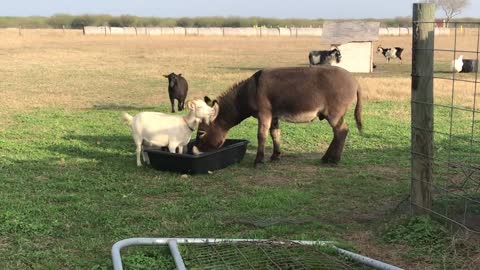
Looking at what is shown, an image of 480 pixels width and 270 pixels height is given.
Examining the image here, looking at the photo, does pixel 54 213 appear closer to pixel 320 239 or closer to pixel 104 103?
pixel 320 239

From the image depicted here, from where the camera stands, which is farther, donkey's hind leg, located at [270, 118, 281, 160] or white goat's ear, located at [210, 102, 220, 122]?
donkey's hind leg, located at [270, 118, 281, 160]

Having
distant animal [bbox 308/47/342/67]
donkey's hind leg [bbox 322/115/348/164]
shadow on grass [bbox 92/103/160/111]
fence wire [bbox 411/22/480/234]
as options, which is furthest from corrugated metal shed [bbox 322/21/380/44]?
donkey's hind leg [bbox 322/115/348/164]

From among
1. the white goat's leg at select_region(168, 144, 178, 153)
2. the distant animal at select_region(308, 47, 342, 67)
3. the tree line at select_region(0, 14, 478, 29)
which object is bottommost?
the white goat's leg at select_region(168, 144, 178, 153)

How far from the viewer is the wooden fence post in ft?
16.0

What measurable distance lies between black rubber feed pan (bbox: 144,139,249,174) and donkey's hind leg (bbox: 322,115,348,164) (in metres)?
1.39

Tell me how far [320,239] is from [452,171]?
3.39 meters

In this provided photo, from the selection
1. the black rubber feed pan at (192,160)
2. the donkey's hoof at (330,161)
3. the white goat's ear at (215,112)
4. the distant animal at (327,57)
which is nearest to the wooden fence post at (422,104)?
the donkey's hoof at (330,161)

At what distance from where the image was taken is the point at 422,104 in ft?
16.2

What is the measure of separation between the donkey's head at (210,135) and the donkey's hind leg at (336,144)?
5.27 feet

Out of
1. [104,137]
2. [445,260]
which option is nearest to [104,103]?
[104,137]

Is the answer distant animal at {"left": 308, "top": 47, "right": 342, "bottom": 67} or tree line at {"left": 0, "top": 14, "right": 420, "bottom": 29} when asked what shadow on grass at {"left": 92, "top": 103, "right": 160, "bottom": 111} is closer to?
distant animal at {"left": 308, "top": 47, "right": 342, "bottom": 67}

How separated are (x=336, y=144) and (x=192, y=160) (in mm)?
2268

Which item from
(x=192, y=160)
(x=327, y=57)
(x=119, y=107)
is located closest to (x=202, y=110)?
(x=192, y=160)

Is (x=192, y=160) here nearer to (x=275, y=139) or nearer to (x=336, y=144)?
(x=275, y=139)
